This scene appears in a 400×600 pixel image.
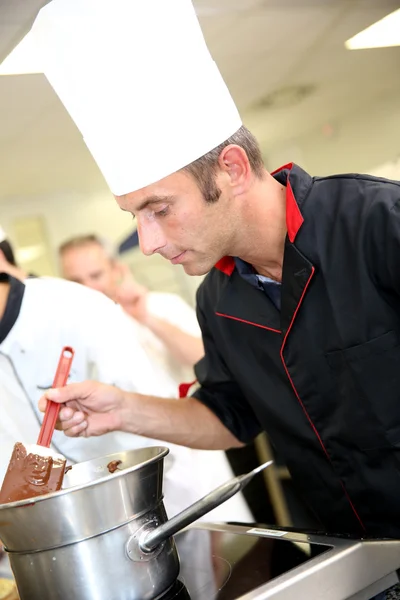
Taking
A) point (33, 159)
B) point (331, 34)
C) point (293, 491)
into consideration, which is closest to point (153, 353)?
point (33, 159)

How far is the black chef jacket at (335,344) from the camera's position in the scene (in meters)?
1.17

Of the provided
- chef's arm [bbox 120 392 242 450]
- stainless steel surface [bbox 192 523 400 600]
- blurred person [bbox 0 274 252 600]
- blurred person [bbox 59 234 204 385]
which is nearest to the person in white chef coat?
blurred person [bbox 0 274 252 600]

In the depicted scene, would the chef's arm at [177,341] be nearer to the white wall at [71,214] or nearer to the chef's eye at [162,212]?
the white wall at [71,214]

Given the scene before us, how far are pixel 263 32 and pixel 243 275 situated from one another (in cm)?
75

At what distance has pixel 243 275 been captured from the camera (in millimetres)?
1366

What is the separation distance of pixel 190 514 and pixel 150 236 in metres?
0.47

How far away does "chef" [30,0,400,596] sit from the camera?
3.92 ft

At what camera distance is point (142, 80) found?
48.4 inches

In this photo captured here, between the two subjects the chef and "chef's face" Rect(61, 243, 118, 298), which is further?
"chef's face" Rect(61, 243, 118, 298)

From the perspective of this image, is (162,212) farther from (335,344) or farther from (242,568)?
(242,568)

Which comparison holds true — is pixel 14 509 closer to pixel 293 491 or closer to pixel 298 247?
pixel 298 247

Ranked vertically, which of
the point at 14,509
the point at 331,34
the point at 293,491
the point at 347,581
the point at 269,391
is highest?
the point at 331,34

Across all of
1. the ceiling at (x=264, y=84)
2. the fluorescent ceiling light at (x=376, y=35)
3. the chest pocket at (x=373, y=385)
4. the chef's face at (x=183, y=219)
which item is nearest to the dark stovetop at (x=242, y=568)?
the chest pocket at (x=373, y=385)

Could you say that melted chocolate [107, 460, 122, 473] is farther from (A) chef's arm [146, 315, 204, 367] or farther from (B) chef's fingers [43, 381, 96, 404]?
(A) chef's arm [146, 315, 204, 367]
